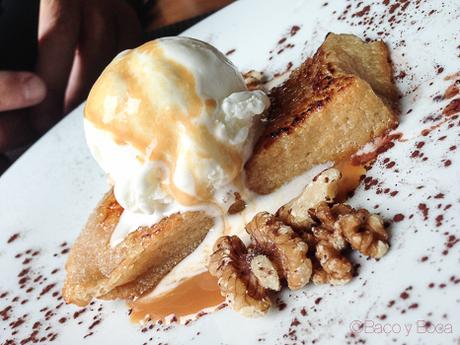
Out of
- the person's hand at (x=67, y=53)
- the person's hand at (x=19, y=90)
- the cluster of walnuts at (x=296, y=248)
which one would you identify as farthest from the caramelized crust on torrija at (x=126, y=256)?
the person's hand at (x=67, y=53)

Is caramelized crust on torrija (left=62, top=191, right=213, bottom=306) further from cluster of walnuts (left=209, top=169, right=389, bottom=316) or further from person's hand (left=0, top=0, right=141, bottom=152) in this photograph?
person's hand (left=0, top=0, right=141, bottom=152)

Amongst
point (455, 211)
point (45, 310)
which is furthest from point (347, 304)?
point (45, 310)

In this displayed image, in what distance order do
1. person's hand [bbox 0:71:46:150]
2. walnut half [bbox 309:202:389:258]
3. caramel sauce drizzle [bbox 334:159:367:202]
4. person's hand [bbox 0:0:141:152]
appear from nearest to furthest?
walnut half [bbox 309:202:389:258], caramel sauce drizzle [bbox 334:159:367:202], person's hand [bbox 0:71:46:150], person's hand [bbox 0:0:141:152]

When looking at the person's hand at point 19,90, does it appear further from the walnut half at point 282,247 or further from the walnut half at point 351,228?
the walnut half at point 351,228

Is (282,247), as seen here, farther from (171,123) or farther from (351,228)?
(171,123)

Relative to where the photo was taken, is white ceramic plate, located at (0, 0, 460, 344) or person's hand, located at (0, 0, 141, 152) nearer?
white ceramic plate, located at (0, 0, 460, 344)

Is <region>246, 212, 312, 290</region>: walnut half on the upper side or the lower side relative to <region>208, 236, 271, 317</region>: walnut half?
upper

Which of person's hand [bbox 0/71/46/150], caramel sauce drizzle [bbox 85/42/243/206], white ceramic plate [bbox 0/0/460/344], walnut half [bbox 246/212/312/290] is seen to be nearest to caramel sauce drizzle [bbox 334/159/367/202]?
white ceramic plate [bbox 0/0/460/344]

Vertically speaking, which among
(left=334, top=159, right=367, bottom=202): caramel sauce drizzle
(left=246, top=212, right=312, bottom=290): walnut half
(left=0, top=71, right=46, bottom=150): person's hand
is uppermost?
(left=334, top=159, right=367, bottom=202): caramel sauce drizzle

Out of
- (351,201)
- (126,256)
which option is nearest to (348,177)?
(351,201)
